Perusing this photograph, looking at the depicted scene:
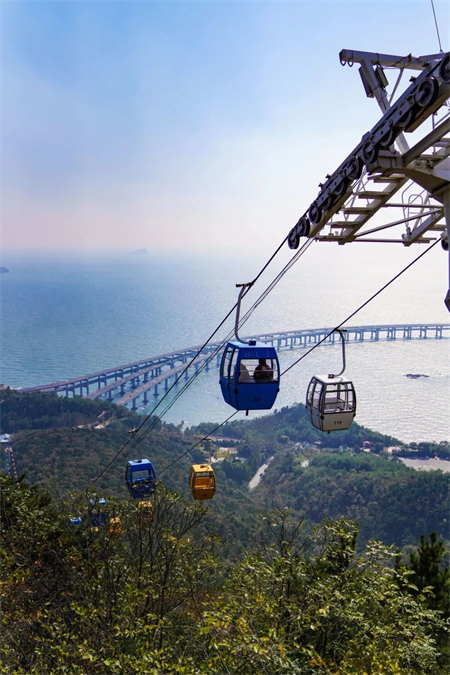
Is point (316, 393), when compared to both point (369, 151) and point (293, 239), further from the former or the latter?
point (369, 151)

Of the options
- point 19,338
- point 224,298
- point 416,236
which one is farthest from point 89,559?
point 224,298

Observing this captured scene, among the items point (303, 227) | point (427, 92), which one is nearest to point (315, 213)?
point (303, 227)

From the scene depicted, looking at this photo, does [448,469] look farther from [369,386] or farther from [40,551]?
[40,551]

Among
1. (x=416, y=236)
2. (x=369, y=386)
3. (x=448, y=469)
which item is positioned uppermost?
(x=416, y=236)

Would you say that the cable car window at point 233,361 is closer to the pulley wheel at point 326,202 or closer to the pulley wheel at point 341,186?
the pulley wheel at point 326,202

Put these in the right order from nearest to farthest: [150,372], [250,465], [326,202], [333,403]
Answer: [326,202] → [333,403] → [250,465] → [150,372]

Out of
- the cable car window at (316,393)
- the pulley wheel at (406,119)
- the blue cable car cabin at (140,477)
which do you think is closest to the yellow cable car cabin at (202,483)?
the blue cable car cabin at (140,477)

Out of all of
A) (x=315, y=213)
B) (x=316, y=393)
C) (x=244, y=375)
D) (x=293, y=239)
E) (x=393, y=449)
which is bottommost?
(x=393, y=449)
